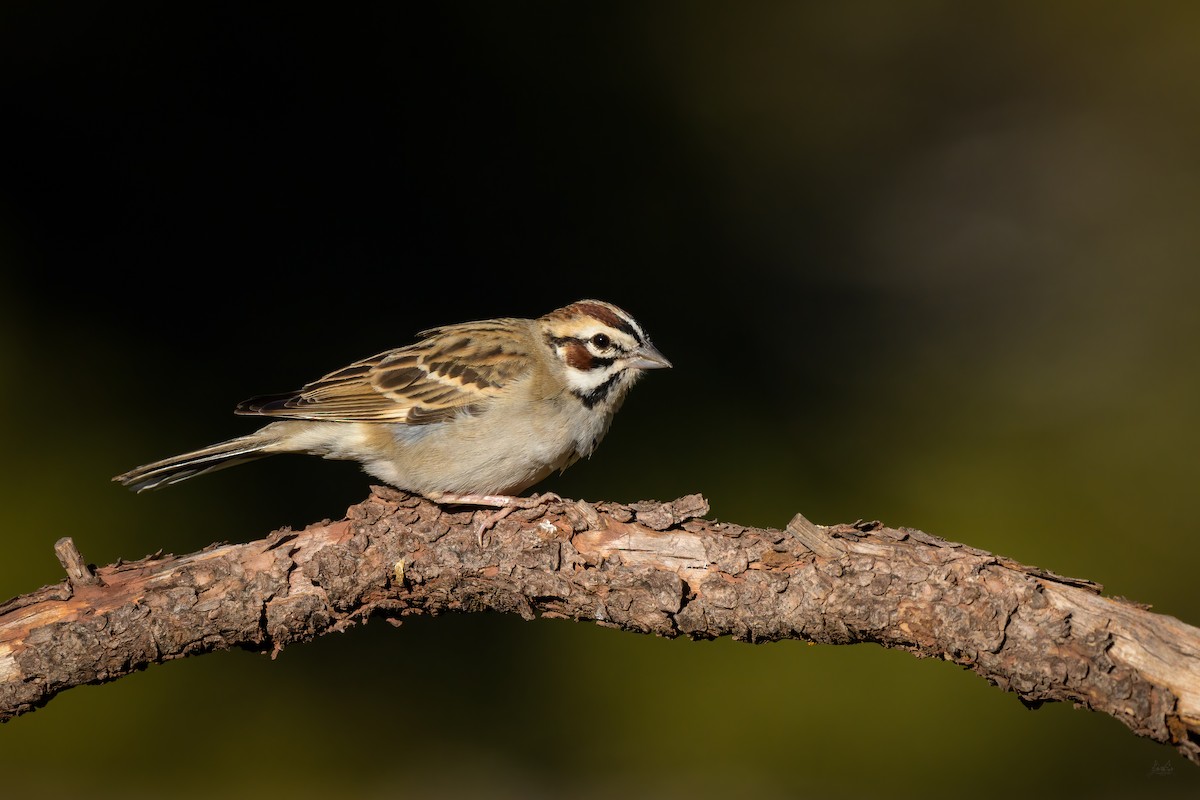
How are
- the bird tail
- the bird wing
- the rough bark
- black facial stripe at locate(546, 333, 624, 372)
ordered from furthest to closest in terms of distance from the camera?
black facial stripe at locate(546, 333, 624, 372)
the bird wing
the bird tail
the rough bark

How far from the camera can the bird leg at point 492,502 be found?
11.1 feet

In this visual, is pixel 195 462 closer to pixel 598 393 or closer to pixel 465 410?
pixel 465 410

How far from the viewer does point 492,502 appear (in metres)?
3.73

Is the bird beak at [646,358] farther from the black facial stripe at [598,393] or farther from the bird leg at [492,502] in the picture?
the bird leg at [492,502]

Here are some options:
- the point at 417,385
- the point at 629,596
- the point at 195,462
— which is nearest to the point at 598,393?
the point at 417,385

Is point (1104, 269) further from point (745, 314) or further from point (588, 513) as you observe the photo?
point (588, 513)

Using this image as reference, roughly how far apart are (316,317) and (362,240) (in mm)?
508

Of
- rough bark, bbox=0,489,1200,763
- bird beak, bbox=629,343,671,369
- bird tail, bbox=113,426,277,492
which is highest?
bird tail, bbox=113,426,277,492

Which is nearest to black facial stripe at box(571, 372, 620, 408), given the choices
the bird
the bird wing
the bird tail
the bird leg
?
the bird

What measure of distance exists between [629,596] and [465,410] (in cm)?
138

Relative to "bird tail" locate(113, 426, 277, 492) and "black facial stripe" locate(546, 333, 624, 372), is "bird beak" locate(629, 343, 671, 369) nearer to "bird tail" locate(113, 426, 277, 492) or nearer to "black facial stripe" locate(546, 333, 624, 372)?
"black facial stripe" locate(546, 333, 624, 372)

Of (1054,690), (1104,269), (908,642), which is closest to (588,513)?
(908,642)

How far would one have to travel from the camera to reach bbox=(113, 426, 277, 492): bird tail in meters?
4.04

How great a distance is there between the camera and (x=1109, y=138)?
24.8 feet
